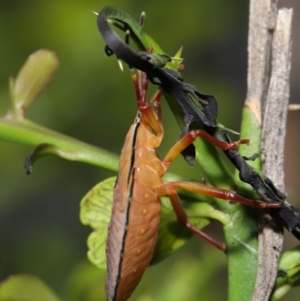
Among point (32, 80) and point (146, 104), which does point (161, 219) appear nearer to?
point (146, 104)

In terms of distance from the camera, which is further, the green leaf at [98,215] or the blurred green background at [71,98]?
the blurred green background at [71,98]

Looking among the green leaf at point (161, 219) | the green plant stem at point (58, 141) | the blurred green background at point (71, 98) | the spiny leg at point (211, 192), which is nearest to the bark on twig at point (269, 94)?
the spiny leg at point (211, 192)

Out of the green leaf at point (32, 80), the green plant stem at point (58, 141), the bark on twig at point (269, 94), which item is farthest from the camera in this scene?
the green leaf at point (32, 80)

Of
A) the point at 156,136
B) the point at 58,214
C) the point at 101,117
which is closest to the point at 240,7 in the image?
the point at 101,117

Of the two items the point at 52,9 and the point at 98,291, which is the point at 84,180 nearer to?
the point at 52,9

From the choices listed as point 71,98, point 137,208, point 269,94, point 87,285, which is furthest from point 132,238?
point 71,98

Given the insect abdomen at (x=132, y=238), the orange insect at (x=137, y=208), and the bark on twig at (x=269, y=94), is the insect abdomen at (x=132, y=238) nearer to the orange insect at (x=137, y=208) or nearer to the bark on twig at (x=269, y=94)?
the orange insect at (x=137, y=208)
